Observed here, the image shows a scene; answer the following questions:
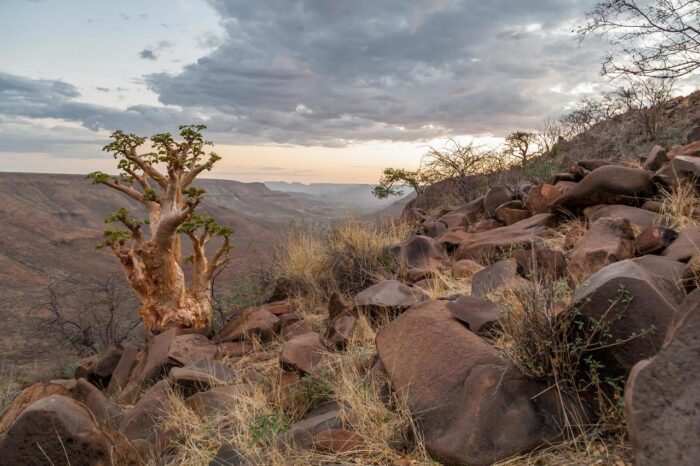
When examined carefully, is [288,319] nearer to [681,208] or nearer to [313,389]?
[313,389]

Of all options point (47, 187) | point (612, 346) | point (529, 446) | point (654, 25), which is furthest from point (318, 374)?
point (47, 187)

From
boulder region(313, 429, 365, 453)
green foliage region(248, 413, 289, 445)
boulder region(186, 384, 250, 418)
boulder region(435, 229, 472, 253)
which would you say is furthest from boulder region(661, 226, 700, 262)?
boulder region(186, 384, 250, 418)

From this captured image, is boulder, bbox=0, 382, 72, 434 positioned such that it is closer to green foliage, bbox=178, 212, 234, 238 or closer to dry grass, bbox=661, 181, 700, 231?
green foliage, bbox=178, 212, 234, 238

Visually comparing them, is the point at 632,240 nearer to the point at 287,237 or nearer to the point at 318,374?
the point at 318,374

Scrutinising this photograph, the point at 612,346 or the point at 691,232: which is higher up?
the point at 691,232

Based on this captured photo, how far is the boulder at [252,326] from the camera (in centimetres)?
582

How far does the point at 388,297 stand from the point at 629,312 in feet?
8.65

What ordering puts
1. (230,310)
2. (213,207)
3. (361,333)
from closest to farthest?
(361,333) < (230,310) < (213,207)

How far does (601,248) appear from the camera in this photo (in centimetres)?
423

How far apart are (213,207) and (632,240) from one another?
7335 centimetres

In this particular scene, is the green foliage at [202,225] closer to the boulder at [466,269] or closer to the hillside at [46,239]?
the hillside at [46,239]

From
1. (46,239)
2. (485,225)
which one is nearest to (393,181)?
(485,225)

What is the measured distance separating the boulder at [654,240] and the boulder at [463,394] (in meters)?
1.94

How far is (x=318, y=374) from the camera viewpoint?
13.4 feet
